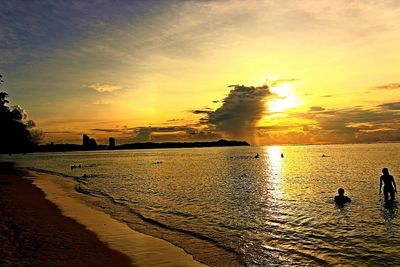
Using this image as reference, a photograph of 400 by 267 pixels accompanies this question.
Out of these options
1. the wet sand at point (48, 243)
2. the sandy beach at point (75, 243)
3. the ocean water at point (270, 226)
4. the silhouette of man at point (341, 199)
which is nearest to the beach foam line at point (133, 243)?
the sandy beach at point (75, 243)

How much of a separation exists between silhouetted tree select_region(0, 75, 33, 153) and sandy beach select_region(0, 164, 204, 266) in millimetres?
66952

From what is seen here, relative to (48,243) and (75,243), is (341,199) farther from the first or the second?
(48,243)

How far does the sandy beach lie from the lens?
1220 centimetres

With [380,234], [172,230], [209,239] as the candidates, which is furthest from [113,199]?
[380,234]

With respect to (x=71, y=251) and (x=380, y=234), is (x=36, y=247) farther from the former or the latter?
(x=380, y=234)

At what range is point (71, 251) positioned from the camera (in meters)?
13.3

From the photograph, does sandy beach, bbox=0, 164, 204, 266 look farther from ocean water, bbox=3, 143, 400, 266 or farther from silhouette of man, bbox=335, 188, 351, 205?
silhouette of man, bbox=335, 188, 351, 205

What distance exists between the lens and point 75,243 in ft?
47.6

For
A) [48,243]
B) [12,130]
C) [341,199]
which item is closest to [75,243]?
[48,243]

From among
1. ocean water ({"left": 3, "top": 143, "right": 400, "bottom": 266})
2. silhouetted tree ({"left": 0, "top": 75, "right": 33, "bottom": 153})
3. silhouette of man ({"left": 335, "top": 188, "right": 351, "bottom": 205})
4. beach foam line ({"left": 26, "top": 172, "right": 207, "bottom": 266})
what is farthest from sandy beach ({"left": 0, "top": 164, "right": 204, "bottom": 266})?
silhouetted tree ({"left": 0, "top": 75, "right": 33, "bottom": 153})

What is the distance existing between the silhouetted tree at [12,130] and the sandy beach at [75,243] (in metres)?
67.0

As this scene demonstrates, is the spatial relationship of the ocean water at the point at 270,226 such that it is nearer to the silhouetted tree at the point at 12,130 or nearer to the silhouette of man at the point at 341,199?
the silhouette of man at the point at 341,199

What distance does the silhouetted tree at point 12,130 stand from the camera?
80506 millimetres

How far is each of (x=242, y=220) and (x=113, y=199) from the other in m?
14.3
